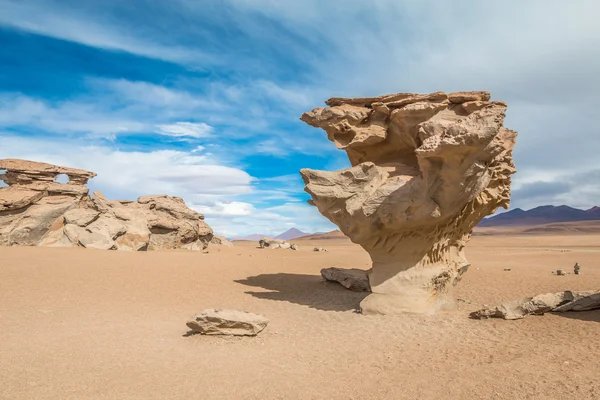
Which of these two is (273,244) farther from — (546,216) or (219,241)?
(546,216)

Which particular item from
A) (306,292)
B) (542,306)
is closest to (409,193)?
(542,306)

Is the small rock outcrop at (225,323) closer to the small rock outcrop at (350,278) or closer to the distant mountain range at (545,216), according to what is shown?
the small rock outcrop at (350,278)

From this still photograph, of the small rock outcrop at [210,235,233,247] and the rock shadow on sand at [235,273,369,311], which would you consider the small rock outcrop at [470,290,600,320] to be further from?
the small rock outcrop at [210,235,233,247]

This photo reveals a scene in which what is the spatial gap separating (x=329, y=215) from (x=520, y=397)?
7509mm

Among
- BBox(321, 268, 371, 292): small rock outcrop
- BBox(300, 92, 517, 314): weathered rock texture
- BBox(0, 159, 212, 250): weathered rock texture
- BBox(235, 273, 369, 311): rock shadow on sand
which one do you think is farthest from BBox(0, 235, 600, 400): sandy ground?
BBox(0, 159, 212, 250): weathered rock texture

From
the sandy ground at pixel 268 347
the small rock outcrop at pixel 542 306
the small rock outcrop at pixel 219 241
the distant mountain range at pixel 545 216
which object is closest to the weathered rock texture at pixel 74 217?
the sandy ground at pixel 268 347

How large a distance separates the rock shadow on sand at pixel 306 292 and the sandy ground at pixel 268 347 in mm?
78

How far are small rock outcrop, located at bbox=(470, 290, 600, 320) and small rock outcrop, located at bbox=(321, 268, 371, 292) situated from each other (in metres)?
5.54

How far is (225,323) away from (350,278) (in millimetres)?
7585

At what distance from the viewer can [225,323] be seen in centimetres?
909

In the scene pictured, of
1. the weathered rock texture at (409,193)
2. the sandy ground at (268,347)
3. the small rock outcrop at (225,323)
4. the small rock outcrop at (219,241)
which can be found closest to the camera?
the sandy ground at (268,347)

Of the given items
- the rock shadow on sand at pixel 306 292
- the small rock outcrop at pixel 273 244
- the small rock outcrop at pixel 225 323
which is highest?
the small rock outcrop at pixel 273 244

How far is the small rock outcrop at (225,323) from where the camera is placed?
905 cm

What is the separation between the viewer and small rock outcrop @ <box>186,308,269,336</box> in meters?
9.05
